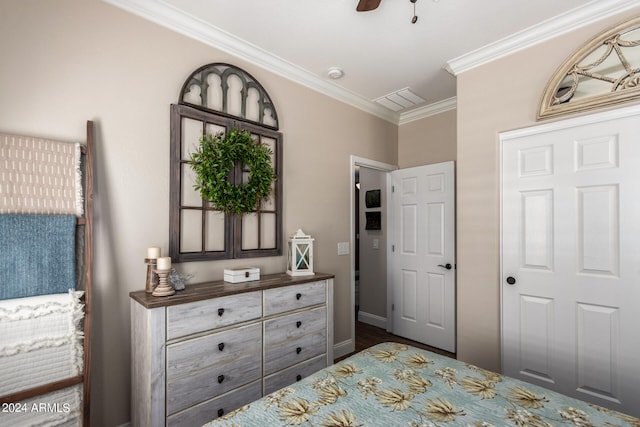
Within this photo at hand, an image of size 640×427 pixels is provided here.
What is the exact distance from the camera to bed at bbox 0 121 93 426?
58.4 inches

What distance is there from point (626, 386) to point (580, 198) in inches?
47.4

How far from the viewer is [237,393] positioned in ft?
6.58

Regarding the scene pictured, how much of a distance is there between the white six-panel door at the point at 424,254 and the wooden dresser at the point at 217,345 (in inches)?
64.1

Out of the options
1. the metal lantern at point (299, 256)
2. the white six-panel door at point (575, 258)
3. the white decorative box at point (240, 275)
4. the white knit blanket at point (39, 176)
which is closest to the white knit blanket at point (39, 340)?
the white knit blanket at point (39, 176)

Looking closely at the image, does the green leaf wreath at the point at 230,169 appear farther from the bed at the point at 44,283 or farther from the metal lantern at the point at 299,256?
the bed at the point at 44,283

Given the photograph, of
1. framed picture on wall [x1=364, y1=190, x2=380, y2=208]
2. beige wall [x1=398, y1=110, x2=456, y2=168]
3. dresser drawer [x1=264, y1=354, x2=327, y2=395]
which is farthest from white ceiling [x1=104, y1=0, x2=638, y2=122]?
dresser drawer [x1=264, y1=354, x2=327, y2=395]

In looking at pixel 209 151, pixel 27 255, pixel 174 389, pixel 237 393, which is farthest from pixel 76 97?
pixel 237 393

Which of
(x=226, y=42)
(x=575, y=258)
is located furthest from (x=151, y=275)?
(x=575, y=258)

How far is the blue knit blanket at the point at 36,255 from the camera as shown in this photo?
1.50m

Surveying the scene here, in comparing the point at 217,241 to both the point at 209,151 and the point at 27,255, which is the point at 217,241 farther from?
the point at 27,255

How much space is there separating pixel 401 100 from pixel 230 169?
86.6 inches

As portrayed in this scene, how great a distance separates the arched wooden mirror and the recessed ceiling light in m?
1.64

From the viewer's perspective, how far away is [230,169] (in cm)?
238

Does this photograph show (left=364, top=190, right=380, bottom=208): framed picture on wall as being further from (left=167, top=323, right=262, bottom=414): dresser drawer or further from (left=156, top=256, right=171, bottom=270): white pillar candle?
(left=156, top=256, right=171, bottom=270): white pillar candle
